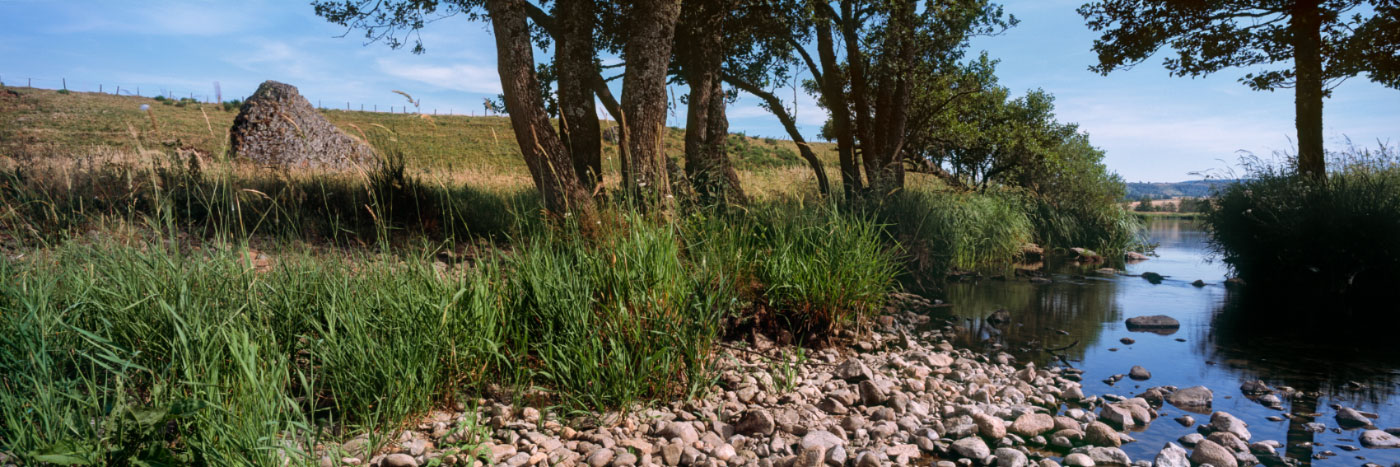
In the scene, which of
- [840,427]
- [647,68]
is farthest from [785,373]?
[647,68]

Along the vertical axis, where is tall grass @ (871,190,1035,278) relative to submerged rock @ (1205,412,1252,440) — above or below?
above

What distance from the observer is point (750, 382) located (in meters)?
4.50

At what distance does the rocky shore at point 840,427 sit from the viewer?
3424 millimetres

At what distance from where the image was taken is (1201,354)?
6.41 m

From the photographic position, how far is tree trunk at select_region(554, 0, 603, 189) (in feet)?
30.7

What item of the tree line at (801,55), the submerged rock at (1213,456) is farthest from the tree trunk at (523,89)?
the submerged rock at (1213,456)

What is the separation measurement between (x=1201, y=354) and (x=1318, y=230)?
5.06 meters

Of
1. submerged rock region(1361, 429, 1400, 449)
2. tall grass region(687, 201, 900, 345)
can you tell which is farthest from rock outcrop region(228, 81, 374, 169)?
submerged rock region(1361, 429, 1400, 449)

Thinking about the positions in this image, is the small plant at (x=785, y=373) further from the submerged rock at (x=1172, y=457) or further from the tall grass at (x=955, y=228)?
the tall grass at (x=955, y=228)

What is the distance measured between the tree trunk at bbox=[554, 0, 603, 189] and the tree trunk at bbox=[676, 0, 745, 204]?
1.66 metres

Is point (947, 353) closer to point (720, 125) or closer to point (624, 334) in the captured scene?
point (624, 334)

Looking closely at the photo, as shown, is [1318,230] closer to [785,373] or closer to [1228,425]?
[1228,425]

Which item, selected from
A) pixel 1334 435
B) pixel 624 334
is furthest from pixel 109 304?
pixel 1334 435

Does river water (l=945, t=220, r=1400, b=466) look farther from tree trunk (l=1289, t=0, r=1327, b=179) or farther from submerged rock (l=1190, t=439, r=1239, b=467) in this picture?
tree trunk (l=1289, t=0, r=1327, b=179)
